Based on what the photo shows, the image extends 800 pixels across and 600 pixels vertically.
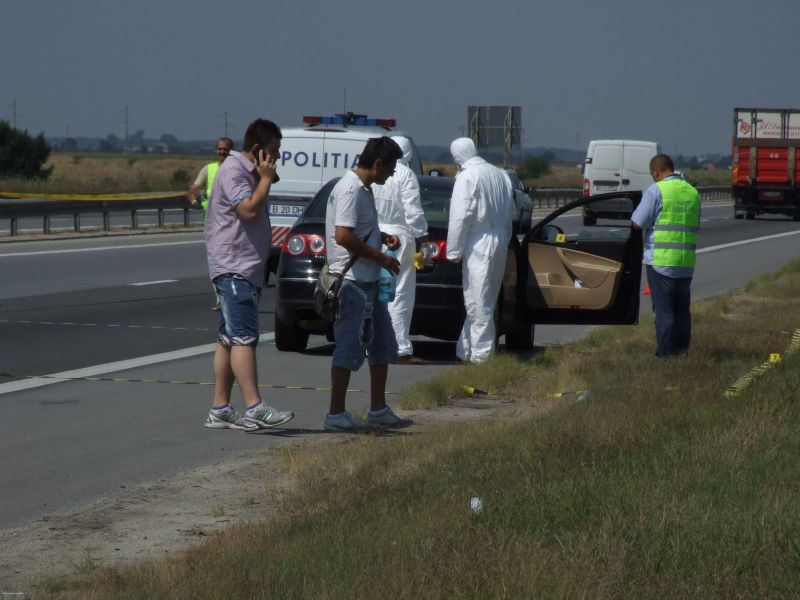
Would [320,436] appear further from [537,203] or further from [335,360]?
[537,203]

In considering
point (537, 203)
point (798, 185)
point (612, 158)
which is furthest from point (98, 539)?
point (537, 203)

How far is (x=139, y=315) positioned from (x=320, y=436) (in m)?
7.33

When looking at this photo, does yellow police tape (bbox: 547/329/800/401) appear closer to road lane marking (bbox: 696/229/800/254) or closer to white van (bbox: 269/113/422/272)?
white van (bbox: 269/113/422/272)

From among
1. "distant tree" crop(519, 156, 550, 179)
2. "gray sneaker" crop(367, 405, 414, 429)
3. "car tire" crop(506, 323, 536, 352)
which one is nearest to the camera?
"gray sneaker" crop(367, 405, 414, 429)

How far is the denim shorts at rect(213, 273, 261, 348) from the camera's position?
818 centimetres

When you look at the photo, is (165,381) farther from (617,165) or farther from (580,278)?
(617,165)

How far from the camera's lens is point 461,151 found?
37.0ft

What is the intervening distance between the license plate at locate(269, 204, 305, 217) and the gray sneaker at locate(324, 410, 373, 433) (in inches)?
390

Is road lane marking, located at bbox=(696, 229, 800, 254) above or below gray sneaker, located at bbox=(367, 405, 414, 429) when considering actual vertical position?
below

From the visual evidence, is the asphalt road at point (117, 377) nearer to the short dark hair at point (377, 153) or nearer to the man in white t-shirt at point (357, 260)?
the man in white t-shirt at point (357, 260)

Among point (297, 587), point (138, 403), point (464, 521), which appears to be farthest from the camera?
point (138, 403)

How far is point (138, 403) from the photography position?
374 inches

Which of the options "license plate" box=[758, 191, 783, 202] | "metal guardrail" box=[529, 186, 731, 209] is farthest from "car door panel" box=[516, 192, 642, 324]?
"metal guardrail" box=[529, 186, 731, 209]

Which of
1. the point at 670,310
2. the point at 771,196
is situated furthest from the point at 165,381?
the point at 771,196
